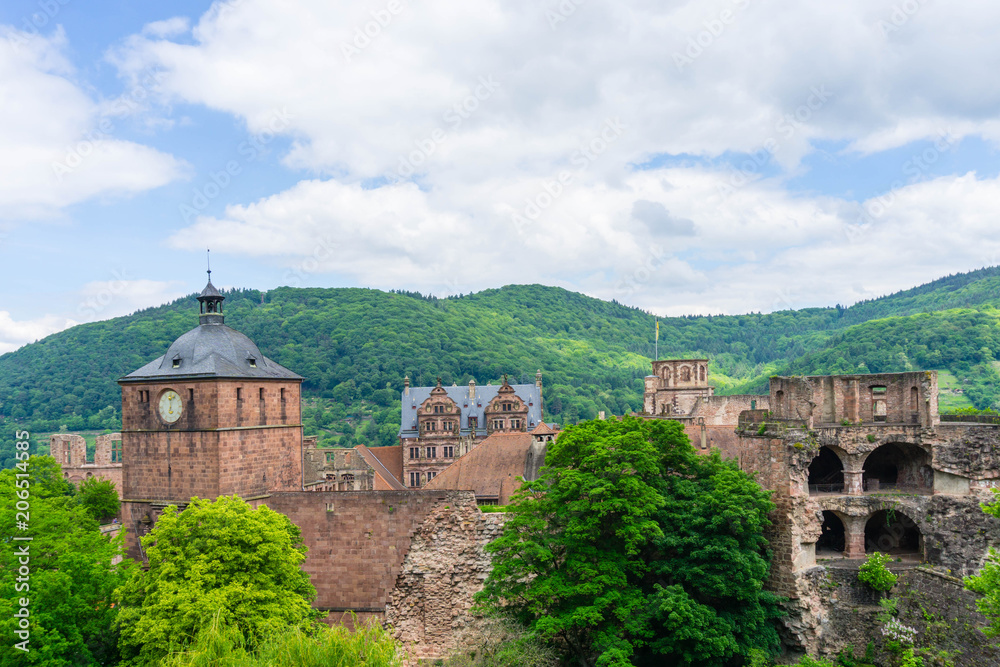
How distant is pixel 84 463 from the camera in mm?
61031

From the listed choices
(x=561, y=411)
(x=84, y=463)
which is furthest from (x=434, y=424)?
(x=561, y=411)

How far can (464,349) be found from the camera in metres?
127

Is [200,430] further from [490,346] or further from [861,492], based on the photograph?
[490,346]

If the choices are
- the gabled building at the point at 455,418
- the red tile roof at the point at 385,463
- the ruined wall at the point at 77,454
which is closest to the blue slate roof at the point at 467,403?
the gabled building at the point at 455,418

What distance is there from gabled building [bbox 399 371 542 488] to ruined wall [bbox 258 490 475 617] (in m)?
36.0

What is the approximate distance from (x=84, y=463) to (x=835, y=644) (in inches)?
2376

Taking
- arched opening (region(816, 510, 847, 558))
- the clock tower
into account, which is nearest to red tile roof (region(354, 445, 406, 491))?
the clock tower

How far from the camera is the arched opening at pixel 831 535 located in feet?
95.4

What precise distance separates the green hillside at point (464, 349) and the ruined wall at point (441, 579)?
72.0m

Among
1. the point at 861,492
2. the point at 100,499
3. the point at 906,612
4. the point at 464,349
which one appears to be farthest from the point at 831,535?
the point at 464,349

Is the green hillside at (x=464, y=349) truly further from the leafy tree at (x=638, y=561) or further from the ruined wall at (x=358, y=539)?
the leafy tree at (x=638, y=561)

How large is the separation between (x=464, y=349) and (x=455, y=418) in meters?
61.4

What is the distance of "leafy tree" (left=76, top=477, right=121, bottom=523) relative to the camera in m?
39.6

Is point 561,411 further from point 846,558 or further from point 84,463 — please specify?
point 846,558
